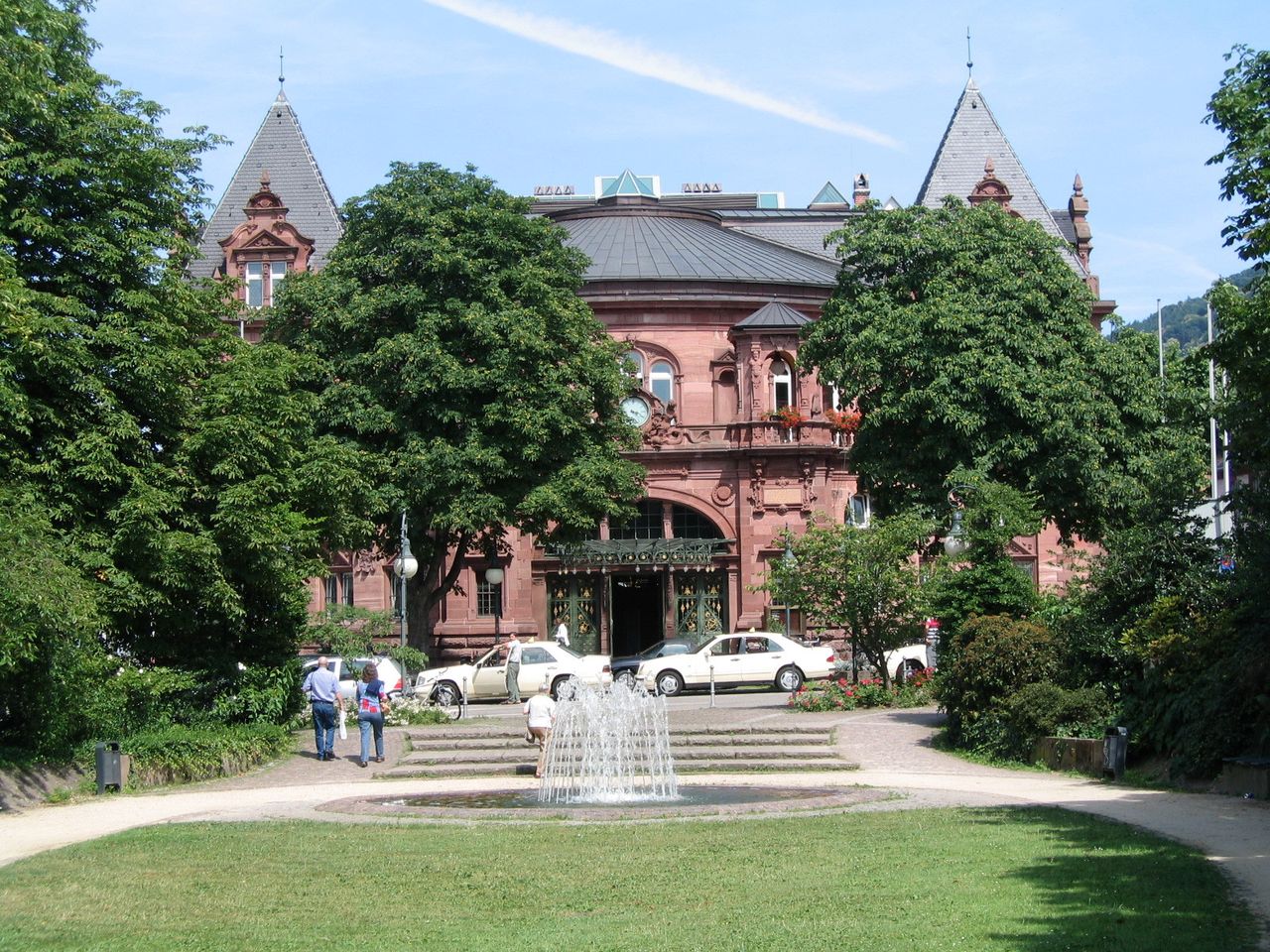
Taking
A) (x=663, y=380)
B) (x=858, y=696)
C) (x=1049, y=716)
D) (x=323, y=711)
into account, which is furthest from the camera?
(x=663, y=380)

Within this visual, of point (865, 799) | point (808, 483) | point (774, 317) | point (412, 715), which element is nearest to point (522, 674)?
point (412, 715)

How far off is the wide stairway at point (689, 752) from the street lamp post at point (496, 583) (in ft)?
52.1

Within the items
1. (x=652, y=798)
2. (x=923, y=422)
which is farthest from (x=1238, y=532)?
(x=923, y=422)

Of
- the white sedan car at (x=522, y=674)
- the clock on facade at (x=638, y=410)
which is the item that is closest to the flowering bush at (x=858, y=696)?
the white sedan car at (x=522, y=674)

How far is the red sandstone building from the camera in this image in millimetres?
55094

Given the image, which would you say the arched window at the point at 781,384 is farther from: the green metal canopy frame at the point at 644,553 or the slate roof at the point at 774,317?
the green metal canopy frame at the point at 644,553

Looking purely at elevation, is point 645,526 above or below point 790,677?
above

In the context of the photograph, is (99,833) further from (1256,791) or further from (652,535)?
(652,535)

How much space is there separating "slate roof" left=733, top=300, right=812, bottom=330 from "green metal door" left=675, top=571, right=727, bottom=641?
8.76 metres

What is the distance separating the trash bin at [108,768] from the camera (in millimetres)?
22531

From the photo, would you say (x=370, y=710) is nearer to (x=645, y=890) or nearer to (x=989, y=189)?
(x=645, y=890)

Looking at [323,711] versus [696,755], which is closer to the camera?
[696,755]

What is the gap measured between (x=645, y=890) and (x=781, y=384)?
44.6 metres

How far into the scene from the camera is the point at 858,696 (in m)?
33.0
